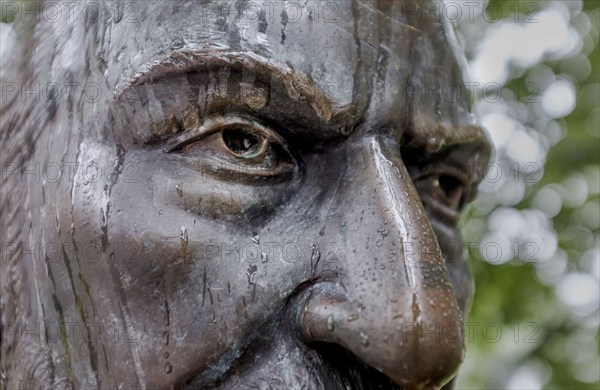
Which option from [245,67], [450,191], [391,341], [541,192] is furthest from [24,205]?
[541,192]

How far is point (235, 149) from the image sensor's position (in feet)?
5.14

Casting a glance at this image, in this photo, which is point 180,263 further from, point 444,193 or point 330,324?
point 444,193

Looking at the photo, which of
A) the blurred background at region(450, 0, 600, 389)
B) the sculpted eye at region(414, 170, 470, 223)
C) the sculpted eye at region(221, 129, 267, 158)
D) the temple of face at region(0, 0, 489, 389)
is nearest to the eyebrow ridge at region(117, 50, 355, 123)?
the temple of face at region(0, 0, 489, 389)

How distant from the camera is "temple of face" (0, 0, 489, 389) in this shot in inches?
56.6

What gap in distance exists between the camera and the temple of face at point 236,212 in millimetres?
1437

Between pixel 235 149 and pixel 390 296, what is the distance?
0.42 m

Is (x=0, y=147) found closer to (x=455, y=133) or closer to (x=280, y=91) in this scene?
(x=280, y=91)

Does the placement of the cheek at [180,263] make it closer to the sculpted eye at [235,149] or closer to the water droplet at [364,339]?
the sculpted eye at [235,149]

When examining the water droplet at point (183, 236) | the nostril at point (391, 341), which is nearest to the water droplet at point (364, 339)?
the nostril at point (391, 341)

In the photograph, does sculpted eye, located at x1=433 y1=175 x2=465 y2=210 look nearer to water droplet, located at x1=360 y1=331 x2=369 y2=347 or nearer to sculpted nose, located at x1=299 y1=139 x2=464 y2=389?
sculpted nose, located at x1=299 y1=139 x2=464 y2=389

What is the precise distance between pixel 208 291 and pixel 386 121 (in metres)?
0.47

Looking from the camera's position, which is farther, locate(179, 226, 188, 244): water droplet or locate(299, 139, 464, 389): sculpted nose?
locate(179, 226, 188, 244): water droplet

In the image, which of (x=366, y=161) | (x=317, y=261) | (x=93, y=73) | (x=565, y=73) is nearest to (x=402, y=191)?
(x=366, y=161)

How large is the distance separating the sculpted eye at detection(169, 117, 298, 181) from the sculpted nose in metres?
0.17
